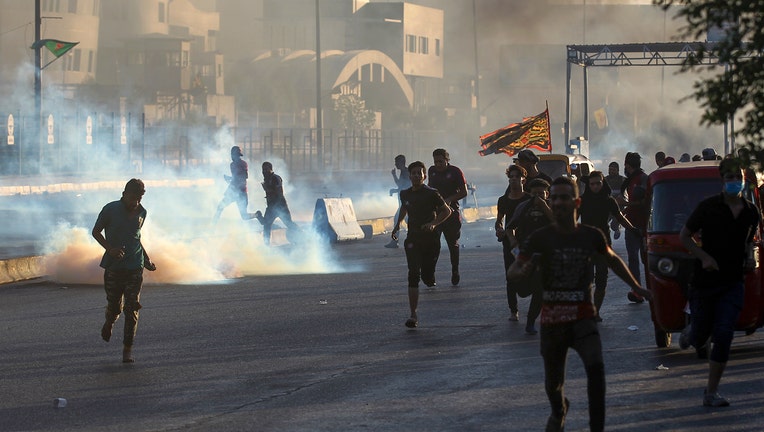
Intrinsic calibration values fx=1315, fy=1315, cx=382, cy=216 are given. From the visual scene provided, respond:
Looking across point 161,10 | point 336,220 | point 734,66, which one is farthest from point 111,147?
point 734,66

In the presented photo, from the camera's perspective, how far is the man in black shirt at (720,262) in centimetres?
812

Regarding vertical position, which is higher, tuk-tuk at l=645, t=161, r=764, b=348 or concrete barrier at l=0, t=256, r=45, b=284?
tuk-tuk at l=645, t=161, r=764, b=348

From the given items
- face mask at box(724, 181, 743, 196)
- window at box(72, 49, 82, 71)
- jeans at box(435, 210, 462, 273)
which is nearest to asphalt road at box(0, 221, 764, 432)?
jeans at box(435, 210, 462, 273)

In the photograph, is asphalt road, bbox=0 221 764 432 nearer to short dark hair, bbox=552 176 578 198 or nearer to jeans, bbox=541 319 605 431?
jeans, bbox=541 319 605 431

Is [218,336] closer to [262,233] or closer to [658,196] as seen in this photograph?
[658,196]

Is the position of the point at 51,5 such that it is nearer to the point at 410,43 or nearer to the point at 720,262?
the point at 410,43

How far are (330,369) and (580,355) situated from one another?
3623mm

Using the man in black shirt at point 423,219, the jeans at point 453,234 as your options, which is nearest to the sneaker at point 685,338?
the man in black shirt at point 423,219

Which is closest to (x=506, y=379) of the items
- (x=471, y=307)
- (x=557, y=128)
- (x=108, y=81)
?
(x=471, y=307)

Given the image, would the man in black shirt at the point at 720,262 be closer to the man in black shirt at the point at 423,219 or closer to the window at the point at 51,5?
the man in black shirt at the point at 423,219

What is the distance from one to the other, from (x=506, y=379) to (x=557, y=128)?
81.3m

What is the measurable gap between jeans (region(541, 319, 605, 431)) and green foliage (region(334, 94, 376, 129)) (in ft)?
228

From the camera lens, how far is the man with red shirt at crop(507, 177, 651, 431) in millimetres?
6707

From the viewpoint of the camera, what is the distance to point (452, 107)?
9119 centimetres
